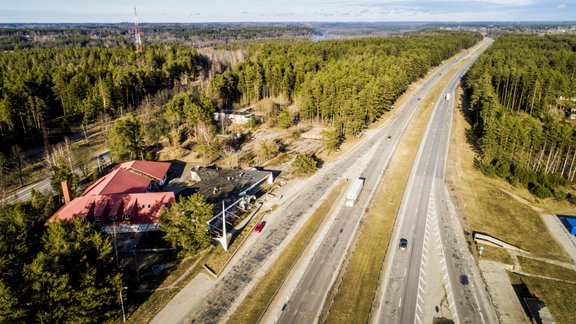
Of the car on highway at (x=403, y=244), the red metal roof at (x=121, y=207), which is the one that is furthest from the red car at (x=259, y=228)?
the car on highway at (x=403, y=244)

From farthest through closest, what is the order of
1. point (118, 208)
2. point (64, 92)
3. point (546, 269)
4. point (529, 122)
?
1. point (64, 92)
2. point (529, 122)
3. point (118, 208)
4. point (546, 269)

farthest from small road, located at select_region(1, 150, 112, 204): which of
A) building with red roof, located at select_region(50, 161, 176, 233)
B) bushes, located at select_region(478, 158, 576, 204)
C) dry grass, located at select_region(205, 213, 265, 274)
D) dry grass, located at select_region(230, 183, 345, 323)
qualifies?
bushes, located at select_region(478, 158, 576, 204)

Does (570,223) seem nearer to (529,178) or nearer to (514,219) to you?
(514,219)

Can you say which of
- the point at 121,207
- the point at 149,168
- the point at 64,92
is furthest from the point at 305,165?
the point at 64,92

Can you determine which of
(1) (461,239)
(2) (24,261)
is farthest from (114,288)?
(1) (461,239)

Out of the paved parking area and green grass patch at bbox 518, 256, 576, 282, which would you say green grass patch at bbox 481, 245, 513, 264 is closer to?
green grass patch at bbox 518, 256, 576, 282

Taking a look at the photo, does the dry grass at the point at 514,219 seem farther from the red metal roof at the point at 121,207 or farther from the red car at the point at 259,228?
the red metal roof at the point at 121,207
